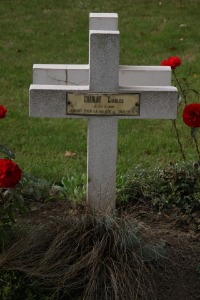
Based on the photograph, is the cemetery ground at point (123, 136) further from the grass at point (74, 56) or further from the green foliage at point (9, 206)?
the green foliage at point (9, 206)

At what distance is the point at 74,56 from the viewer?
1002 cm

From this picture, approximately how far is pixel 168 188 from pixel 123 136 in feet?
6.05

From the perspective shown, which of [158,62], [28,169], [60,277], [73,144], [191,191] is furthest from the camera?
[158,62]

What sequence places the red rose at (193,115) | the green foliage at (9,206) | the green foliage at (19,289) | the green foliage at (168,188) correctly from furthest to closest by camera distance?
the green foliage at (168,188), the red rose at (193,115), the green foliage at (9,206), the green foliage at (19,289)

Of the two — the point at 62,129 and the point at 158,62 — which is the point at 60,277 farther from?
the point at 158,62

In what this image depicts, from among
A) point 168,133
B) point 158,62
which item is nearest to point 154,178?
point 168,133

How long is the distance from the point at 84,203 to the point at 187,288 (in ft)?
2.64

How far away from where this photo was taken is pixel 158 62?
972 cm

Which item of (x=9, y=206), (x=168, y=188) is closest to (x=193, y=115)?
(x=168, y=188)

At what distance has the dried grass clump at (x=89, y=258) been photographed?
446 cm

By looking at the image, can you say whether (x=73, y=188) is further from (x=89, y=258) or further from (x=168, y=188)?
(x=89, y=258)

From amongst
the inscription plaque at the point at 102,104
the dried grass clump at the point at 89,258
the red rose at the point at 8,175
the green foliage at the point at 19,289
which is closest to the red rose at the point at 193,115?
the inscription plaque at the point at 102,104

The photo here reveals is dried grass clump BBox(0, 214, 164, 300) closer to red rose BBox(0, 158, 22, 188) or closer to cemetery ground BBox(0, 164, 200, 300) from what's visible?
cemetery ground BBox(0, 164, 200, 300)

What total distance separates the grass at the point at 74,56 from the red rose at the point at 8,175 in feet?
6.64
